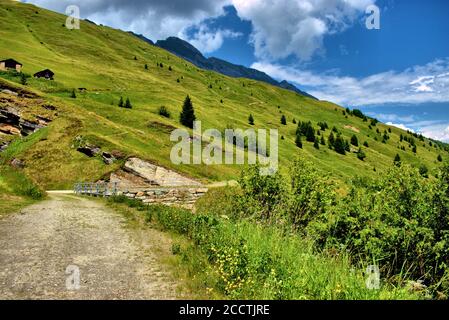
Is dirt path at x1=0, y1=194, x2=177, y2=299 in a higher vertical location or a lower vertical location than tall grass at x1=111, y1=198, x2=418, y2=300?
lower

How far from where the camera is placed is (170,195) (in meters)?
33.6

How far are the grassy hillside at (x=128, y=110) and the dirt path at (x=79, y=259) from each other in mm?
10017

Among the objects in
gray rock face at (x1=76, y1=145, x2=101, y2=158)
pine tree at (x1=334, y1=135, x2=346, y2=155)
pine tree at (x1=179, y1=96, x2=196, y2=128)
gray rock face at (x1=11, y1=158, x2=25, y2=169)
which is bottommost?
gray rock face at (x1=11, y1=158, x2=25, y2=169)

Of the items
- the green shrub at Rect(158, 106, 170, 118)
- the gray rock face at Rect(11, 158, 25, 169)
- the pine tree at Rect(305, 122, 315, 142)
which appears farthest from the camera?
the pine tree at Rect(305, 122, 315, 142)

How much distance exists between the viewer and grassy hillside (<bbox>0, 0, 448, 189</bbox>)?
4247cm

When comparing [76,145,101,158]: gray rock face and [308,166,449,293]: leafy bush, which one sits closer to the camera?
[308,166,449,293]: leafy bush

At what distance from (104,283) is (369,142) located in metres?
146

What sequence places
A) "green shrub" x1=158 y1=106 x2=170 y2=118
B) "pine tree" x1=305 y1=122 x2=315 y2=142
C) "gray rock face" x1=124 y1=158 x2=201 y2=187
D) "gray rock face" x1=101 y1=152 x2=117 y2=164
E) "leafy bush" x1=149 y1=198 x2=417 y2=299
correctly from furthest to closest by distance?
"pine tree" x1=305 y1=122 x2=315 y2=142
"green shrub" x1=158 y1=106 x2=170 y2=118
"gray rock face" x1=101 y1=152 x2=117 y2=164
"gray rock face" x1=124 y1=158 x2=201 y2=187
"leafy bush" x1=149 y1=198 x2=417 y2=299

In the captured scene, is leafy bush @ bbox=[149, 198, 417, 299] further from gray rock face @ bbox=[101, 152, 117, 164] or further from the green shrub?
the green shrub

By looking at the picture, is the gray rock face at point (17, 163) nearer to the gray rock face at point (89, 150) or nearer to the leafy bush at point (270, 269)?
the gray rock face at point (89, 150)

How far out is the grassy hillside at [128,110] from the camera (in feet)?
139

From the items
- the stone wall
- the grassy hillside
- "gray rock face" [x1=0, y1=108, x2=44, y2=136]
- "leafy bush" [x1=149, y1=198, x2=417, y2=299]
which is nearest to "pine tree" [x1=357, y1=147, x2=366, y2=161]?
the grassy hillside

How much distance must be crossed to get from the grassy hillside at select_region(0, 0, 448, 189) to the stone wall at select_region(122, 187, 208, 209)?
8889 millimetres
